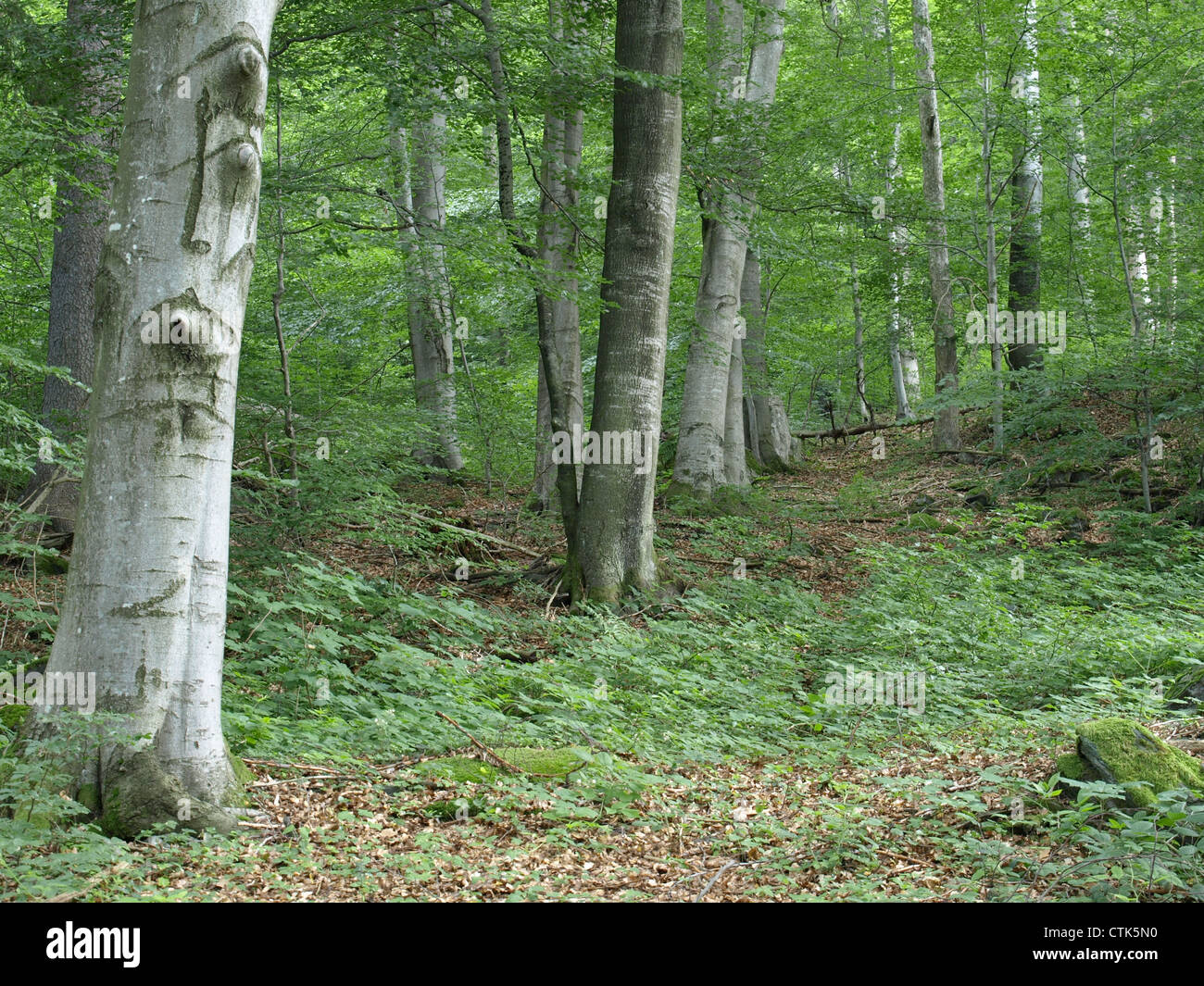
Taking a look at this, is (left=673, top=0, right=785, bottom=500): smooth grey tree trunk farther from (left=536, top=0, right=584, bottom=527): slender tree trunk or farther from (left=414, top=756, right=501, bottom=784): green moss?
(left=414, top=756, right=501, bottom=784): green moss

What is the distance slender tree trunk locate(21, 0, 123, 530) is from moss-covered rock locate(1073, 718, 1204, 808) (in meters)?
7.52

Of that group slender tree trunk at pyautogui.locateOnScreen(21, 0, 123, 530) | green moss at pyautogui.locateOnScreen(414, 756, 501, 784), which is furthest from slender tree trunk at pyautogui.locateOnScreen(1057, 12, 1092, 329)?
green moss at pyautogui.locateOnScreen(414, 756, 501, 784)

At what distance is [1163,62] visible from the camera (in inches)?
481

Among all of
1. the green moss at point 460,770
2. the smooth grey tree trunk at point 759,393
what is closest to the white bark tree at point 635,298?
the green moss at point 460,770

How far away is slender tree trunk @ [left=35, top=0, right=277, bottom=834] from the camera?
351cm

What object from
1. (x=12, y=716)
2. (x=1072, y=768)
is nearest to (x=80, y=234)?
(x=12, y=716)

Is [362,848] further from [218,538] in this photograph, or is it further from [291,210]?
[291,210]

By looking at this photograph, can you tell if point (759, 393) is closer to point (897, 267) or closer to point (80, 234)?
point (897, 267)

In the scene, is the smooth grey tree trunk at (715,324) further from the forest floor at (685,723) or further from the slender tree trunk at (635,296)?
the slender tree trunk at (635,296)

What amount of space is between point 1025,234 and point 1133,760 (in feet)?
49.0

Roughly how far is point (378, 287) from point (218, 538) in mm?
9029

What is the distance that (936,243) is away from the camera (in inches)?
624
